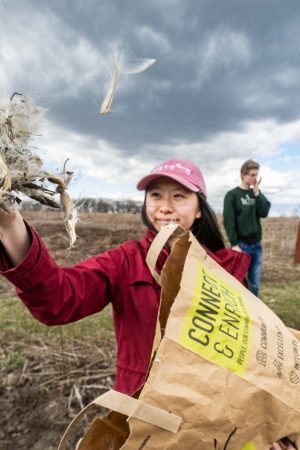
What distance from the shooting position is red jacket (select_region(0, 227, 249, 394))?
45.6 inches

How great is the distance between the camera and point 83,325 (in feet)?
13.1

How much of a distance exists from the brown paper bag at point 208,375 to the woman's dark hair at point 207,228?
64cm

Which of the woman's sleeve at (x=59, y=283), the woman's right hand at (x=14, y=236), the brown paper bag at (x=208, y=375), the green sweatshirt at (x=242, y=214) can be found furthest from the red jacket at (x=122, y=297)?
the green sweatshirt at (x=242, y=214)

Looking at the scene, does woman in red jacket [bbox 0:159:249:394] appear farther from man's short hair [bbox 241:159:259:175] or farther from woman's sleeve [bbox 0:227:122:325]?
man's short hair [bbox 241:159:259:175]

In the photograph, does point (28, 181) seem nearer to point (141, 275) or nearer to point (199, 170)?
point (141, 275)

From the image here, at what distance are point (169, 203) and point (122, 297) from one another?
0.44 meters

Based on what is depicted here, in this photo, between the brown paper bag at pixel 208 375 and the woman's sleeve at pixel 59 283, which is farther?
the woman's sleeve at pixel 59 283

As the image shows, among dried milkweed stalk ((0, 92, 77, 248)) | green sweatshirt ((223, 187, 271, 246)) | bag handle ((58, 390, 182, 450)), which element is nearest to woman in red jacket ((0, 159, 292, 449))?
dried milkweed stalk ((0, 92, 77, 248))

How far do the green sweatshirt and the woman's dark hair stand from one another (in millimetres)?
2742

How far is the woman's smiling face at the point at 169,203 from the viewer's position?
4.92 ft

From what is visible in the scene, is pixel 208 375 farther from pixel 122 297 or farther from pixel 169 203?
pixel 169 203

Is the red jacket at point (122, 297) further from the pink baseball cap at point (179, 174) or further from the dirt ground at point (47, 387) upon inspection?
the dirt ground at point (47, 387)

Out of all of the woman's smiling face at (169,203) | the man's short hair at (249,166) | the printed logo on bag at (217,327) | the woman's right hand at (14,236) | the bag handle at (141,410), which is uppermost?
the man's short hair at (249,166)

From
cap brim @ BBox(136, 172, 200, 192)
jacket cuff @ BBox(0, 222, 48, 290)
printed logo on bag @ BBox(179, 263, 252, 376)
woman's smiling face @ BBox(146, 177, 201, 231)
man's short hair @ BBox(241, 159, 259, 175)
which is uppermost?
man's short hair @ BBox(241, 159, 259, 175)
